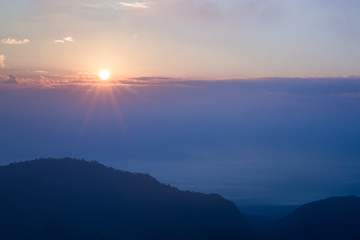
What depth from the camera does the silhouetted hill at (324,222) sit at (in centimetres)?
8271

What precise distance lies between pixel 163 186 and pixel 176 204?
5.92m

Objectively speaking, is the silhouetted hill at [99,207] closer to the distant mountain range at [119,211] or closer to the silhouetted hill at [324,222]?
the distant mountain range at [119,211]

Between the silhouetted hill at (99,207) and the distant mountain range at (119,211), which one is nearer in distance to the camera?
the silhouetted hill at (99,207)

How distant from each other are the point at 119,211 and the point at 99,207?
3243 millimetres

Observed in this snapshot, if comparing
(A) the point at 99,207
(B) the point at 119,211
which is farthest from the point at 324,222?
(A) the point at 99,207

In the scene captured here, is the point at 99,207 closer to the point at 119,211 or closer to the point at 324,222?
the point at 119,211

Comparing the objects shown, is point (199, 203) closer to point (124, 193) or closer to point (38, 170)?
point (124, 193)

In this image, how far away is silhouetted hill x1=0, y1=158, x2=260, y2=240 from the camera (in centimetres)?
6619

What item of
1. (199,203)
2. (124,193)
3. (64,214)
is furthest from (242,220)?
(64,214)

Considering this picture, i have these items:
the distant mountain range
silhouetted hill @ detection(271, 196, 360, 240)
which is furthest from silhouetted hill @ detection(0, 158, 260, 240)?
silhouetted hill @ detection(271, 196, 360, 240)

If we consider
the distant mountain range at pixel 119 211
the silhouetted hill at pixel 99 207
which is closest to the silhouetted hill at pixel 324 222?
the distant mountain range at pixel 119 211

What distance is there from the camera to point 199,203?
8494 cm

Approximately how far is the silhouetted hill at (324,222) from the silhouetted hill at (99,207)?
10881 millimetres

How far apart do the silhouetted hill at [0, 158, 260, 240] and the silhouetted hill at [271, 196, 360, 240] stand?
10.9 meters
